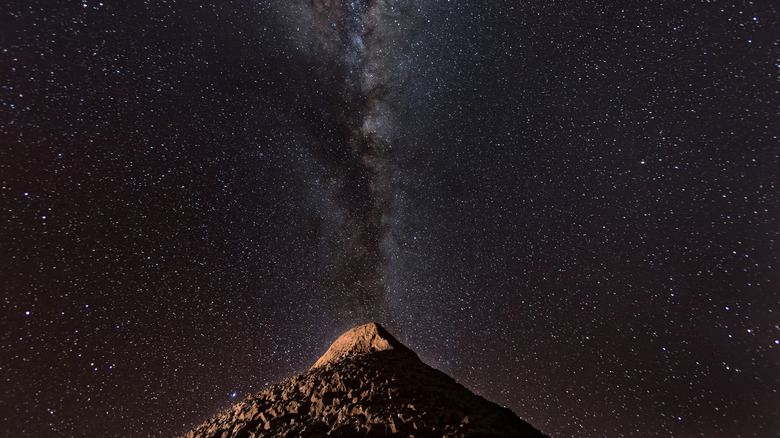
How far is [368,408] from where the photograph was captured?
13.2 ft

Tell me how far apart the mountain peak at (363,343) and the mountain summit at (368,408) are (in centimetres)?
121

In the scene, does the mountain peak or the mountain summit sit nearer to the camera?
the mountain summit

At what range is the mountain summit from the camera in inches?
145

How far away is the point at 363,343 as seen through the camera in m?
7.55

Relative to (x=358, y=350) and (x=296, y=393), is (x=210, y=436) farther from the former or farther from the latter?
(x=358, y=350)

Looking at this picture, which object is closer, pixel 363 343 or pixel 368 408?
pixel 368 408

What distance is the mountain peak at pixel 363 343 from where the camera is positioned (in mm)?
7207

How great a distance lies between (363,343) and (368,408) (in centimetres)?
360

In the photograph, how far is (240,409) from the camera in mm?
4938

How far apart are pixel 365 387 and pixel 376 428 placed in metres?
1.22

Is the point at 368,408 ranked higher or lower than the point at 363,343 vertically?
lower

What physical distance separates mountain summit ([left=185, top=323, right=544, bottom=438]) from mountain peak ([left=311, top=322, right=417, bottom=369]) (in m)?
1.21

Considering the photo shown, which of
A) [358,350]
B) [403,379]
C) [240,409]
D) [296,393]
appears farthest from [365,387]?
[358,350]

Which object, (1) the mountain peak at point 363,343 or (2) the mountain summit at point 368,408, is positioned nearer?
(2) the mountain summit at point 368,408
